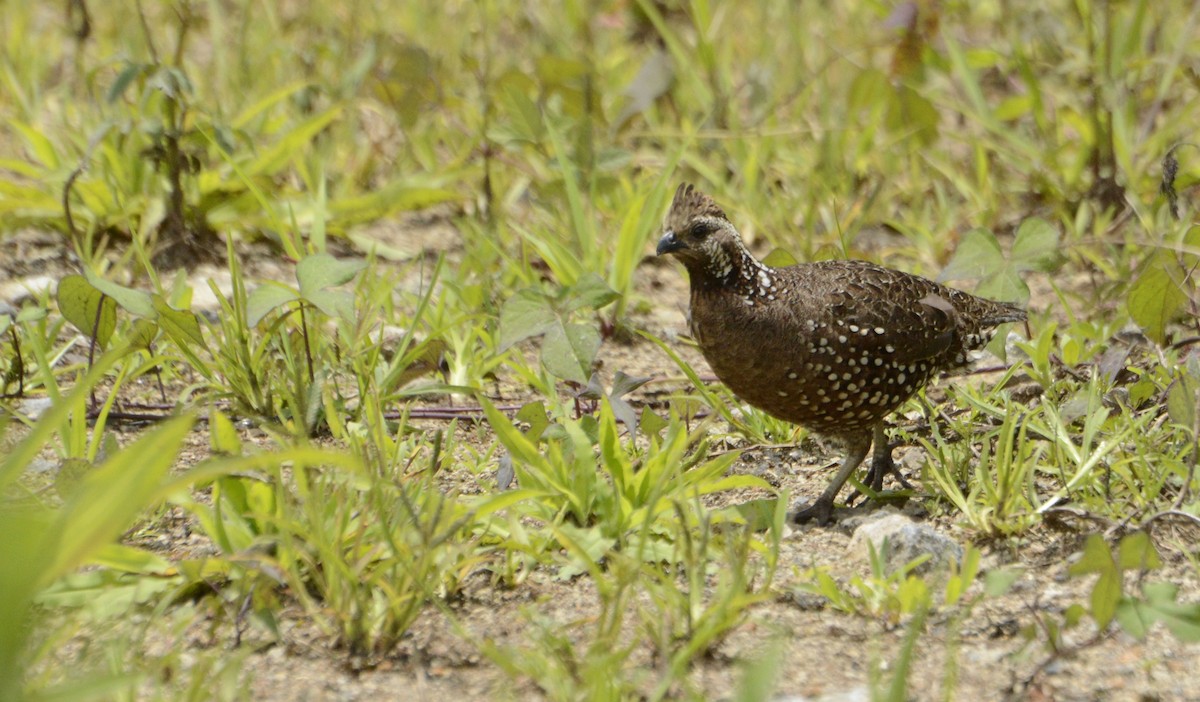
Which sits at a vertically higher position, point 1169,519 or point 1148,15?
point 1148,15

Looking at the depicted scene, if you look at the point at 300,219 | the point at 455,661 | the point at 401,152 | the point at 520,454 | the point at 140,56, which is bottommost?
the point at 455,661

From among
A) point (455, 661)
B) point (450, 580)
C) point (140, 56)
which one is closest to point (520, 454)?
point (450, 580)

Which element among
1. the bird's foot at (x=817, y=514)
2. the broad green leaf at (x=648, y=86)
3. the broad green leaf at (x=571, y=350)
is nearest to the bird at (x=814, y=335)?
the bird's foot at (x=817, y=514)

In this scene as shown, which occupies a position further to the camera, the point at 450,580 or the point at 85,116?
the point at 85,116

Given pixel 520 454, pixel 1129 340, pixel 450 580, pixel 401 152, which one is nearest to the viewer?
pixel 450 580

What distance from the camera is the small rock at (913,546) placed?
3723 mm

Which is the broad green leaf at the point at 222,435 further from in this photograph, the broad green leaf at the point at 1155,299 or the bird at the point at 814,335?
the broad green leaf at the point at 1155,299

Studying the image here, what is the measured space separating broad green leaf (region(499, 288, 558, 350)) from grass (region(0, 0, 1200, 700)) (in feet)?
0.04

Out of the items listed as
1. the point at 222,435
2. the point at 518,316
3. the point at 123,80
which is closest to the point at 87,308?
the point at 123,80

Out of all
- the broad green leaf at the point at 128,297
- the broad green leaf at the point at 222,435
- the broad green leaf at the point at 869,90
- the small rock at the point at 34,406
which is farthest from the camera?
the broad green leaf at the point at 869,90

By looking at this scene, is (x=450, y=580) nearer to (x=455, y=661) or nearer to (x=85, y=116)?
(x=455, y=661)

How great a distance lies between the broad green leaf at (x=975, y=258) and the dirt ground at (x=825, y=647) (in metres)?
1.12

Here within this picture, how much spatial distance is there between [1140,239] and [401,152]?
345 cm

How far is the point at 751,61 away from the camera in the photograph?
24.6 feet
